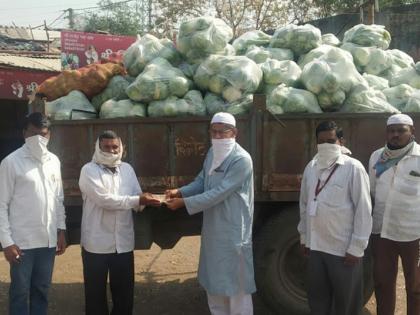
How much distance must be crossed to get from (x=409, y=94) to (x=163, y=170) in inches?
81.4

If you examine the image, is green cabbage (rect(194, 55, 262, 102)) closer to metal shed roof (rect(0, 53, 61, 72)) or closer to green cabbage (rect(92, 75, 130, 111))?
green cabbage (rect(92, 75, 130, 111))

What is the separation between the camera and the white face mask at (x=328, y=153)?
117 inches

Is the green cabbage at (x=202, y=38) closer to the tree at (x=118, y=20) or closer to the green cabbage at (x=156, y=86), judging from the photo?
the green cabbage at (x=156, y=86)

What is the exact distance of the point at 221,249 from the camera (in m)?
3.14

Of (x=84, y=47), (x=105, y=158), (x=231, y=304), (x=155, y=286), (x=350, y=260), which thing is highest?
(x=84, y=47)

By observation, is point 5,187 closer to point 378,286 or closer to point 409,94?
point 378,286

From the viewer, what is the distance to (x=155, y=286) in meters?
4.93

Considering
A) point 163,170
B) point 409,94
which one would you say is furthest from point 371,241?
point 163,170

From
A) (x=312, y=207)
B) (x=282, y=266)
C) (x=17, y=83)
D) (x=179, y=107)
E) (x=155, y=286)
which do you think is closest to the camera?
(x=312, y=207)

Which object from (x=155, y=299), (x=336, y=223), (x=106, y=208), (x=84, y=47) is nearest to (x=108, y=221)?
(x=106, y=208)

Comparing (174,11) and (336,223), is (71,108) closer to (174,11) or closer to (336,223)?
(336,223)

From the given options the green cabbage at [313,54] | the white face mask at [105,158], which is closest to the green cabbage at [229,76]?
the green cabbage at [313,54]

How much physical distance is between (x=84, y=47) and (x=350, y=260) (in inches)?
336

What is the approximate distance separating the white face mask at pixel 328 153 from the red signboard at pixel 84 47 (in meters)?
7.29
